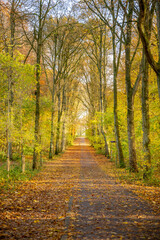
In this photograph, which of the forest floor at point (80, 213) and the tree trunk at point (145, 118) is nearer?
the forest floor at point (80, 213)

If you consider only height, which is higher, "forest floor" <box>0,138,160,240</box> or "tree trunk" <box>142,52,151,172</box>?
"tree trunk" <box>142,52,151,172</box>

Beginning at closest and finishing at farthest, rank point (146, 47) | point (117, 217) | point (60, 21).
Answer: point (117, 217) < point (146, 47) < point (60, 21)

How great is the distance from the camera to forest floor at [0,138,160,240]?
165 inches

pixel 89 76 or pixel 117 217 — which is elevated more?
pixel 89 76

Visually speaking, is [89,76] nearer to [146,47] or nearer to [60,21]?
[60,21]

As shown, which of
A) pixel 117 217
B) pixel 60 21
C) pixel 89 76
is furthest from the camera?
pixel 89 76

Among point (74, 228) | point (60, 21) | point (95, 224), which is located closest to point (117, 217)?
point (95, 224)

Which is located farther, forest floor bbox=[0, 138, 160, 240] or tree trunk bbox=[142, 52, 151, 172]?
tree trunk bbox=[142, 52, 151, 172]

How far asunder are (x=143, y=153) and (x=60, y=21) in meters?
16.8

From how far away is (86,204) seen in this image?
6.32 m

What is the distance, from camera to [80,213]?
216 inches

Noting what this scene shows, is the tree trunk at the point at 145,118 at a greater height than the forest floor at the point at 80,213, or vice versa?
the tree trunk at the point at 145,118

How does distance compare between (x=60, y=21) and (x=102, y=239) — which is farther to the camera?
(x=60, y=21)

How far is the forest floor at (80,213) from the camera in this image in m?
4.20
